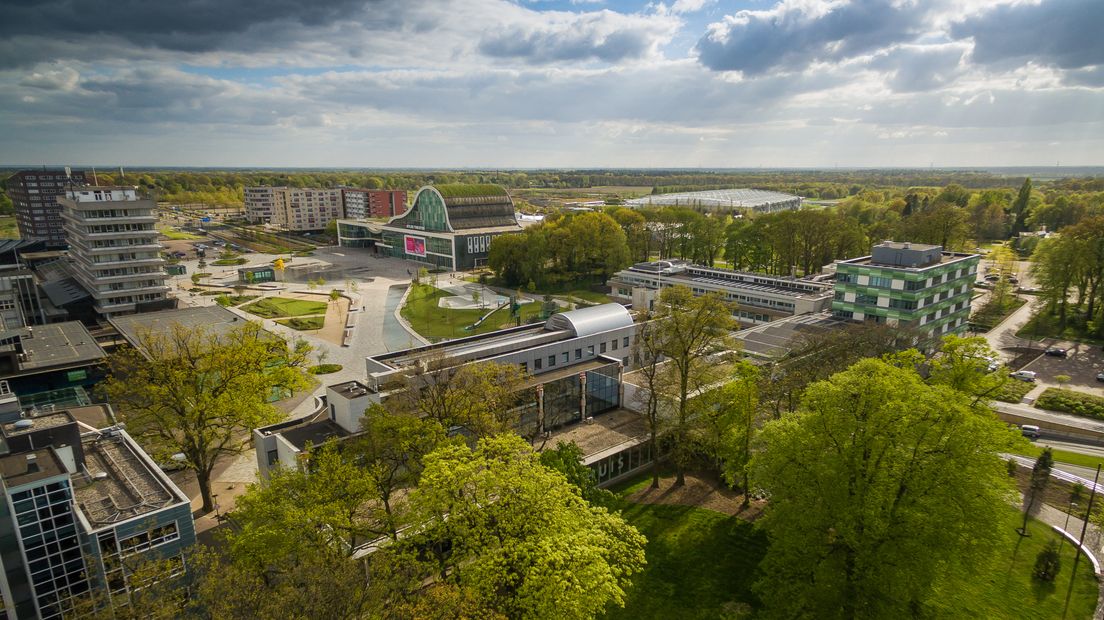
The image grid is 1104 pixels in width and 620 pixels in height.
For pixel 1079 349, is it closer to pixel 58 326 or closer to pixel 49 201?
pixel 58 326

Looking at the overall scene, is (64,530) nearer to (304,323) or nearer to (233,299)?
(304,323)

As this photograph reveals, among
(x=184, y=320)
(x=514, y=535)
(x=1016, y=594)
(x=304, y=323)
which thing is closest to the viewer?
(x=514, y=535)

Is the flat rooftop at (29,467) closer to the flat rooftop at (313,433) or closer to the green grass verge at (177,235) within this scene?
the flat rooftop at (313,433)

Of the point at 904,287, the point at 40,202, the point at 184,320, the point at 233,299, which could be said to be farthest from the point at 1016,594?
the point at 40,202

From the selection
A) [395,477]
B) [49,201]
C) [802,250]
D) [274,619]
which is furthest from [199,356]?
[49,201]

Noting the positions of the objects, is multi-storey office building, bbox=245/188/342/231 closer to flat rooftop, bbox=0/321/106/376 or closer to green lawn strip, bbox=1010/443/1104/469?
flat rooftop, bbox=0/321/106/376

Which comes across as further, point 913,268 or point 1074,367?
point 1074,367

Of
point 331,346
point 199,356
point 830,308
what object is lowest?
point 331,346
